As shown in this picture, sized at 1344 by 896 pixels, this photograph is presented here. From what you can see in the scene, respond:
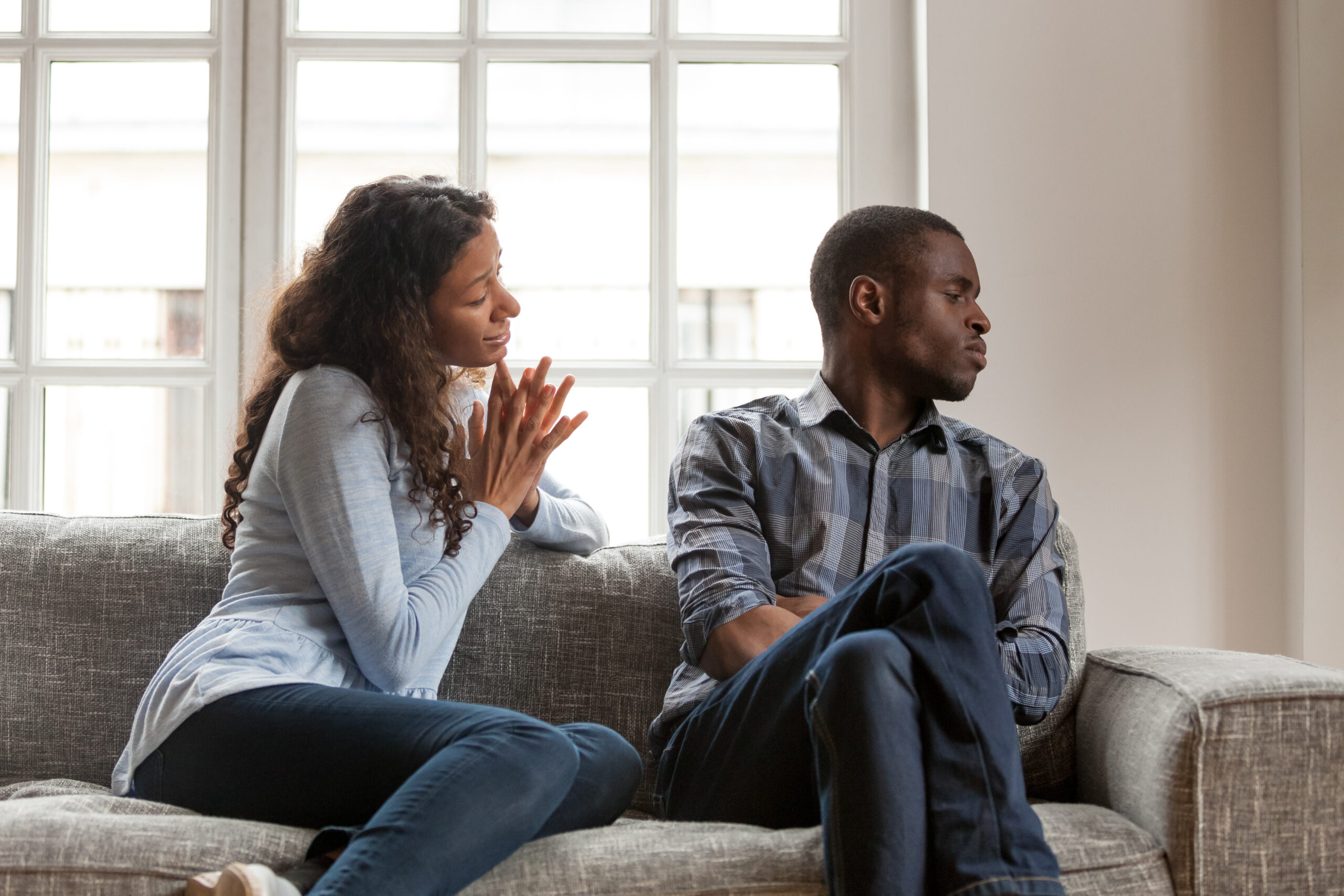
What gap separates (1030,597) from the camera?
4.77 ft

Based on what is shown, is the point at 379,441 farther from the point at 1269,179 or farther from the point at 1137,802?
the point at 1269,179

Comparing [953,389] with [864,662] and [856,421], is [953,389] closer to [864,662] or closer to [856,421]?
[856,421]

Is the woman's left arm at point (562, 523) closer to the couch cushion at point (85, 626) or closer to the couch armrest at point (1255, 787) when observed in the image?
the couch cushion at point (85, 626)

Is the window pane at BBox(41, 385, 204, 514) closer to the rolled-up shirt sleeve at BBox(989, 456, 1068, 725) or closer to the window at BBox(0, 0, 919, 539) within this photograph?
the window at BBox(0, 0, 919, 539)

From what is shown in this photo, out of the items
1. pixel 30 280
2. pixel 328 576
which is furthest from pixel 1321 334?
pixel 30 280

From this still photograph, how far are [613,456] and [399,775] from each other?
1.19 m

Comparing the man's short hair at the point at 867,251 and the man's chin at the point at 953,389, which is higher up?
the man's short hair at the point at 867,251

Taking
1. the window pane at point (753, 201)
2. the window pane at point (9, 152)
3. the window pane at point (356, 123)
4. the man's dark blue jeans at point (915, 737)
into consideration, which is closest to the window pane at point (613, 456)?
the window pane at point (753, 201)

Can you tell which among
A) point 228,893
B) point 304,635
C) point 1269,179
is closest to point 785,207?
point 1269,179

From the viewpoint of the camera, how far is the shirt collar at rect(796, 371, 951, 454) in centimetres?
157

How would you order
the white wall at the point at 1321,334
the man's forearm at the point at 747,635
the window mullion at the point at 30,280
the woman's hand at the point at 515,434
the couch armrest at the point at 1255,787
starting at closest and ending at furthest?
the couch armrest at the point at 1255,787 < the man's forearm at the point at 747,635 < the woman's hand at the point at 515,434 < the white wall at the point at 1321,334 < the window mullion at the point at 30,280

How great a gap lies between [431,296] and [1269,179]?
1.65 m

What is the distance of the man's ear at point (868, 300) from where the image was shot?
1.61 meters

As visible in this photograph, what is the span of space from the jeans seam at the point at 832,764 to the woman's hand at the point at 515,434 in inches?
21.3
